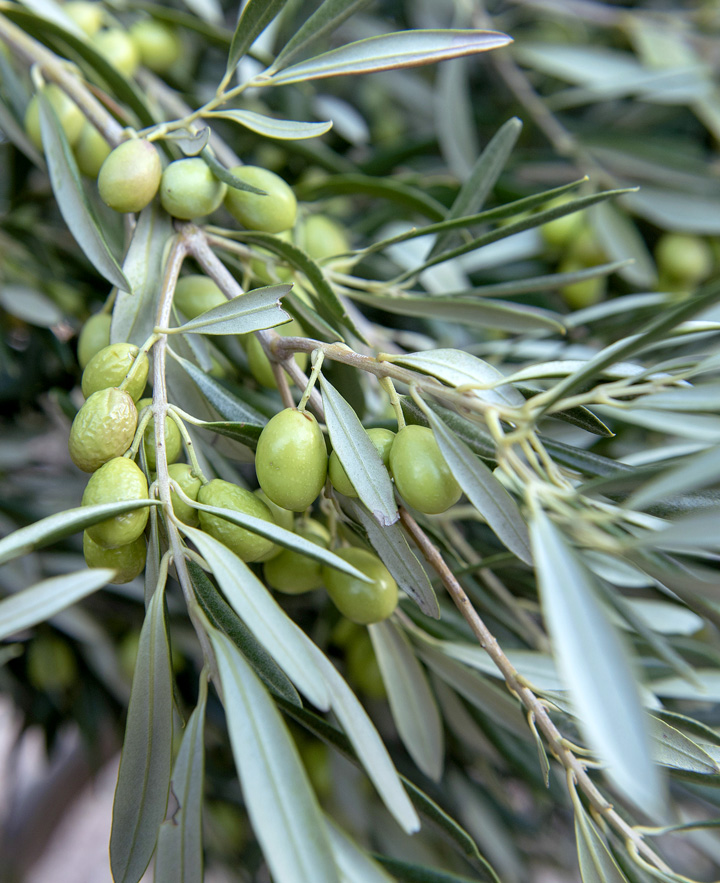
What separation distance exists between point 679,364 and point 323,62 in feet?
1.18

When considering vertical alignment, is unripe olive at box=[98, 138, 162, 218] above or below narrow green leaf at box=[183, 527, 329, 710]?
above

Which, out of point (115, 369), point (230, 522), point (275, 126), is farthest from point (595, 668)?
point (275, 126)

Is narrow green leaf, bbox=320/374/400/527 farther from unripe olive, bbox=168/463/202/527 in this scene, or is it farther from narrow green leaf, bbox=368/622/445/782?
narrow green leaf, bbox=368/622/445/782

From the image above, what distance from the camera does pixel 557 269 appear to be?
3.33ft

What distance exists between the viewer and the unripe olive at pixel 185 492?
0.42 m

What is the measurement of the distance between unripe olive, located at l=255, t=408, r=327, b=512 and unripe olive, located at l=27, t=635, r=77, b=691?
27.3 inches

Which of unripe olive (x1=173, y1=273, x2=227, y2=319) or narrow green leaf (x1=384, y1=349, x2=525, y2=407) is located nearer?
narrow green leaf (x1=384, y1=349, x2=525, y2=407)

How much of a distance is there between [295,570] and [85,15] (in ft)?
2.43

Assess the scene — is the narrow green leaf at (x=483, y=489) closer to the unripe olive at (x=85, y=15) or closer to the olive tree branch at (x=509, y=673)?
the olive tree branch at (x=509, y=673)

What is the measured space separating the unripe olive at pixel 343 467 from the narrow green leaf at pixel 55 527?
116 millimetres

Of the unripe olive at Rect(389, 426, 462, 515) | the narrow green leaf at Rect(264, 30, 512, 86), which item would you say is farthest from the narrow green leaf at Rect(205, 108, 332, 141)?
the unripe olive at Rect(389, 426, 462, 515)

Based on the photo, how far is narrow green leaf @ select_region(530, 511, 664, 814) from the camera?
256 millimetres

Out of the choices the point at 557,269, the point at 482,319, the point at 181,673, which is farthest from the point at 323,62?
the point at 181,673

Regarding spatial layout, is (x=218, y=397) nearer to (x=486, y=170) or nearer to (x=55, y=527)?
(x=55, y=527)
